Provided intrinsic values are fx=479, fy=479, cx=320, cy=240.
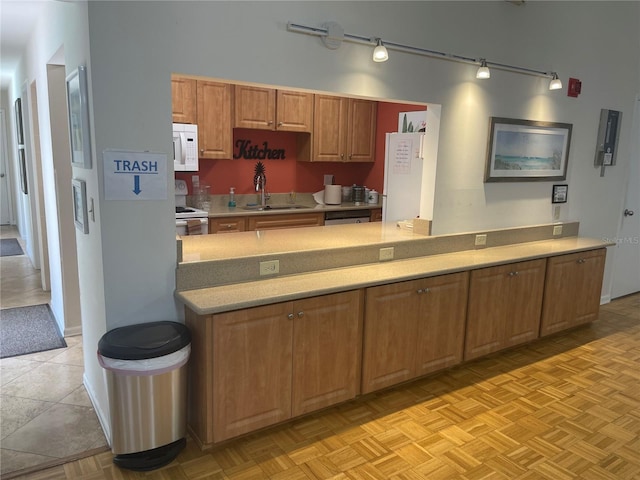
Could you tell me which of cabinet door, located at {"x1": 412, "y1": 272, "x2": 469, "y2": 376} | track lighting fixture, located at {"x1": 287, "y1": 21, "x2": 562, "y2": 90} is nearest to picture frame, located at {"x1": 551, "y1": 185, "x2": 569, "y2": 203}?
track lighting fixture, located at {"x1": 287, "y1": 21, "x2": 562, "y2": 90}

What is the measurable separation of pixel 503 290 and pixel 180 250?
2310 millimetres

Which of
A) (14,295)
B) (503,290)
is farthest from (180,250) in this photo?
(14,295)

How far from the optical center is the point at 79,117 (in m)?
2.42

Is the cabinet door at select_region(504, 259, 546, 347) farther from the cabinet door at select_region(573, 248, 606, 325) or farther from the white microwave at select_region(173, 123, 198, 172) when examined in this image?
the white microwave at select_region(173, 123, 198, 172)

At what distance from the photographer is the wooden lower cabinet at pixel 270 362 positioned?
2.35 metres

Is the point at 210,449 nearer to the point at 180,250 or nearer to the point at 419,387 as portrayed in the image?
the point at 180,250

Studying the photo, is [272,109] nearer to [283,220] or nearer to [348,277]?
[283,220]

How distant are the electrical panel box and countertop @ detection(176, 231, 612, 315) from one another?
1.20 m

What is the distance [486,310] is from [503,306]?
0.19 meters

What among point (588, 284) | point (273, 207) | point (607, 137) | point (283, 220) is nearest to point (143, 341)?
point (283, 220)

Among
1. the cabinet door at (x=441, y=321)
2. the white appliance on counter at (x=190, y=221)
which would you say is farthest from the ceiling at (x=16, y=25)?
the cabinet door at (x=441, y=321)

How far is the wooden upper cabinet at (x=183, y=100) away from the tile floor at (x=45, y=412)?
2.28m

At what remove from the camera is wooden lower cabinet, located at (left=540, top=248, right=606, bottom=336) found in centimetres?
388

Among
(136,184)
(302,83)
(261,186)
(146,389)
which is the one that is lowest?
(146,389)
